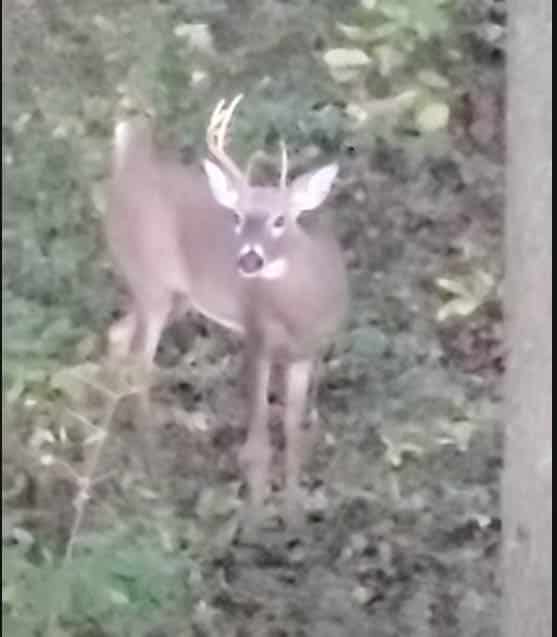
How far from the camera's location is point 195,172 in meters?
1.17

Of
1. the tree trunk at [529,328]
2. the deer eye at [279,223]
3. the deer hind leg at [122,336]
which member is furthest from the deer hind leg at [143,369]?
the tree trunk at [529,328]

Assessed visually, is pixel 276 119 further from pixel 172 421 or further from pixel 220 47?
pixel 172 421

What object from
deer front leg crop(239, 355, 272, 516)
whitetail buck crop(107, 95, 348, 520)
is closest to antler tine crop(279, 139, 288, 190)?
whitetail buck crop(107, 95, 348, 520)

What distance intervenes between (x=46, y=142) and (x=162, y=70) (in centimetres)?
10

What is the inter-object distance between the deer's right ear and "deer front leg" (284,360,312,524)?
4.8 inches

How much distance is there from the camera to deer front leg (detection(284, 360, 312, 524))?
1172mm

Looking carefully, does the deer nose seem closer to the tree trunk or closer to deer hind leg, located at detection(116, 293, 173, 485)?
deer hind leg, located at detection(116, 293, 173, 485)

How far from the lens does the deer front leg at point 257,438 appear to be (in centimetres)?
117

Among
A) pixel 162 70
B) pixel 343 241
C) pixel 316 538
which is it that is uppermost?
pixel 162 70

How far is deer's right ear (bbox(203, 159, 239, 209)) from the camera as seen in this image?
1.17m

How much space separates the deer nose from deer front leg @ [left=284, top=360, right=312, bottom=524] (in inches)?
2.8

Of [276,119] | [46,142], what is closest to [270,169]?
[276,119]

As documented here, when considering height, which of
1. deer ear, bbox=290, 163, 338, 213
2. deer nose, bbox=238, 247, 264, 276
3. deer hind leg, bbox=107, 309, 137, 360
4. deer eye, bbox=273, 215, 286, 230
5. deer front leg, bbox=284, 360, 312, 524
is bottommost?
deer front leg, bbox=284, 360, 312, 524

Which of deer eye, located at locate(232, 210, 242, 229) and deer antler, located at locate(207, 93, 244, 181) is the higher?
deer antler, located at locate(207, 93, 244, 181)
